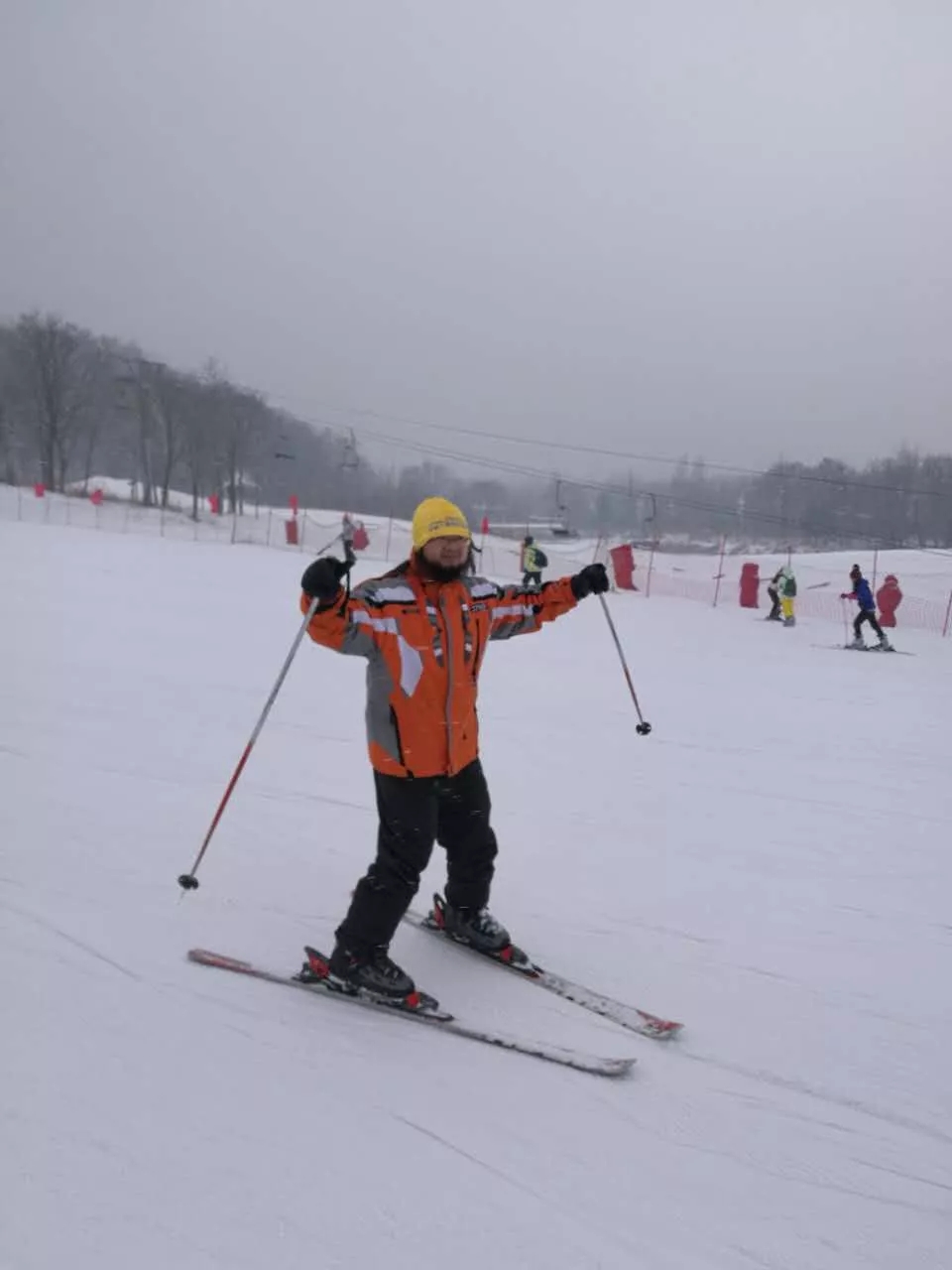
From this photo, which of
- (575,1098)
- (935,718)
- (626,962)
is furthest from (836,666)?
(575,1098)

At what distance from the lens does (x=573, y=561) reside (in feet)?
89.6

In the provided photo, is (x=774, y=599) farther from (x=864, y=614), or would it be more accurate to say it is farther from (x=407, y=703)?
(x=407, y=703)

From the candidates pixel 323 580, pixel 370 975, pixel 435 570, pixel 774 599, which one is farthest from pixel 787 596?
pixel 323 580

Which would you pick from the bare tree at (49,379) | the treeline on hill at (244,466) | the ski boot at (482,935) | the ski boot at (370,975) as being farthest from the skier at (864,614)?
the bare tree at (49,379)

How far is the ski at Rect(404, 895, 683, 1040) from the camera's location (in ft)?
9.66

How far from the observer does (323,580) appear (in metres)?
2.86

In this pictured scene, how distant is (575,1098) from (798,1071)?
742mm

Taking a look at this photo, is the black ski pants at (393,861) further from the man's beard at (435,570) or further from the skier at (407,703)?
the man's beard at (435,570)

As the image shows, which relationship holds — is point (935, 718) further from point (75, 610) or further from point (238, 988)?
point (75, 610)

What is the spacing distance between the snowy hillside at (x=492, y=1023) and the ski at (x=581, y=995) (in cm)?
6

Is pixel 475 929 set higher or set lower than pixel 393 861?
lower

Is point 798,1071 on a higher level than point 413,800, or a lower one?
lower

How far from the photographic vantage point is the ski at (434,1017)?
2713 millimetres

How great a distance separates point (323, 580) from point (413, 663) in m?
0.41
